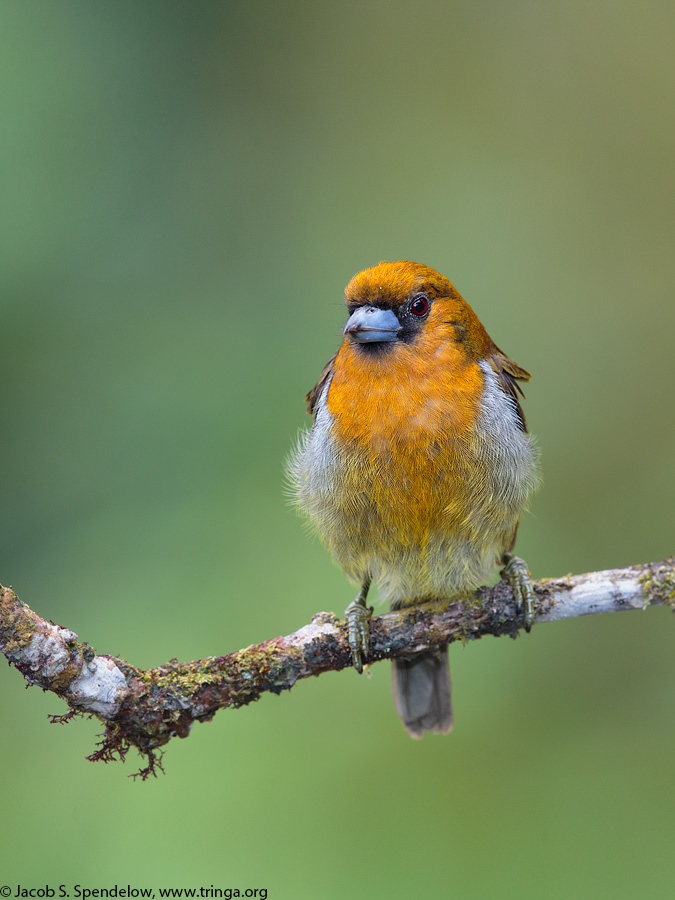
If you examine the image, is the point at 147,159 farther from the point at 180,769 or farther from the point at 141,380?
the point at 180,769

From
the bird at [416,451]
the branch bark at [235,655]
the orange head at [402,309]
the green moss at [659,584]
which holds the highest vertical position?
the orange head at [402,309]

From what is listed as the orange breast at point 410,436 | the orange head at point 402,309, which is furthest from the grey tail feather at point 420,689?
the orange head at point 402,309

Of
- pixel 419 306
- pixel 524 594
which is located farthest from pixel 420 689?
pixel 419 306

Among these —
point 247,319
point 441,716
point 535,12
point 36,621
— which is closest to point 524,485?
point 441,716

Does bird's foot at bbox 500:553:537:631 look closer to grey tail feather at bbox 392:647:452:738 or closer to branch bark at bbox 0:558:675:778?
branch bark at bbox 0:558:675:778

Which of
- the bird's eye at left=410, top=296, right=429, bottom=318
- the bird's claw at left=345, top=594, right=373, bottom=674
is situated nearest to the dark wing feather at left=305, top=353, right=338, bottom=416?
the bird's eye at left=410, top=296, right=429, bottom=318

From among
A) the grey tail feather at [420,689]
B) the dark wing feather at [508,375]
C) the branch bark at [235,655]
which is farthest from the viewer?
the grey tail feather at [420,689]

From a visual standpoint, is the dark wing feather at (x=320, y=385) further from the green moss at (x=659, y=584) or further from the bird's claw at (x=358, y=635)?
the green moss at (x=659, y=584)

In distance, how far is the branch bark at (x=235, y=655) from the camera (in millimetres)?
2230

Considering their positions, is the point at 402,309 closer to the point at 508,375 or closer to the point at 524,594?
the point at 508,375

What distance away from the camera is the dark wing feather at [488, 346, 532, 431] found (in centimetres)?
315

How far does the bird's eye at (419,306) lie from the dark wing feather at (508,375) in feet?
1.10

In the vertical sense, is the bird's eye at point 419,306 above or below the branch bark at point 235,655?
above

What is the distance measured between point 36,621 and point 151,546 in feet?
6.23
